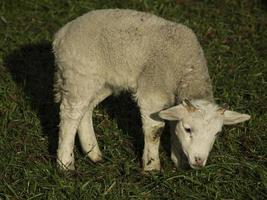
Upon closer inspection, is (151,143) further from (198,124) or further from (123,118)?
(123,118)

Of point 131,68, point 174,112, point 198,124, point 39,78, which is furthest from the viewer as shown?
point 39,78

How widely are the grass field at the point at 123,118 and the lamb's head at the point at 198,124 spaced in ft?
1.57

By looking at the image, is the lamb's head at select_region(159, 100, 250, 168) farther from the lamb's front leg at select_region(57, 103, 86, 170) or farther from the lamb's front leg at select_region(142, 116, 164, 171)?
the lamb's front leg at select_region(57, 103, 86, 170)

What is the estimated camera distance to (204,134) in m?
5.30

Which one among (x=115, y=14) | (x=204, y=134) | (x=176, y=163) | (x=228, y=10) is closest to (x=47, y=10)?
(x=228, y=10)

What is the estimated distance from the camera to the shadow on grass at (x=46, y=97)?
6.91 meters

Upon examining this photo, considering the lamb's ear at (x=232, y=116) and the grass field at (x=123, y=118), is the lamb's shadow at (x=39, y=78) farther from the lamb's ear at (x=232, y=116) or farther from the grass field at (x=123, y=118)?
the lamb's ear at (x=232, y=116)

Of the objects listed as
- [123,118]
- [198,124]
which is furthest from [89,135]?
[198,124]

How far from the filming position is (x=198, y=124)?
530 cm

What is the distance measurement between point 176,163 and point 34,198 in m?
1.61

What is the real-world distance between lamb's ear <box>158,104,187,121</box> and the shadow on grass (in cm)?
113

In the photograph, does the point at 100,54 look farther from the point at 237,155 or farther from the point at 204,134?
the point at 237,155

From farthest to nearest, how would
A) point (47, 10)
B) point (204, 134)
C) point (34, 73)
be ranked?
point (47, 10)
point (34, 73)
point (204, 134)

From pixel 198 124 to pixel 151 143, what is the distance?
93 cm
